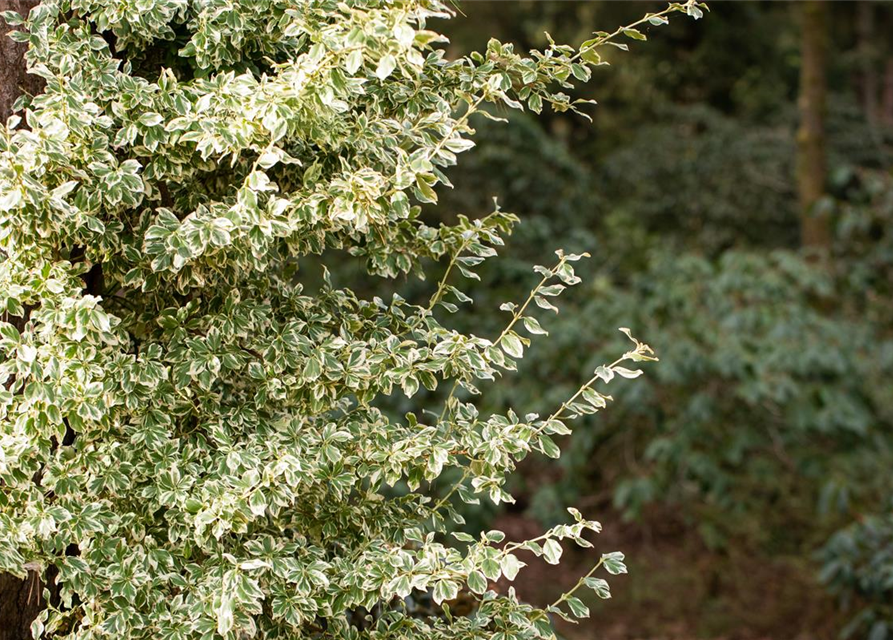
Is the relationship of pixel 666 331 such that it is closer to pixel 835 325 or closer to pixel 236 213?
pixel 835 325

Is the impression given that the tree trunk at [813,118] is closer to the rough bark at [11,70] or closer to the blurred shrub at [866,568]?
the blurred shrub at [866,568]

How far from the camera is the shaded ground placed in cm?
574

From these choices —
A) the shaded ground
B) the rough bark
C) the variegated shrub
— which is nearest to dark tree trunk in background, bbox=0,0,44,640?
the rough bark

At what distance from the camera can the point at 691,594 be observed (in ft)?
20.5

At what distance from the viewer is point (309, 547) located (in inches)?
78.0

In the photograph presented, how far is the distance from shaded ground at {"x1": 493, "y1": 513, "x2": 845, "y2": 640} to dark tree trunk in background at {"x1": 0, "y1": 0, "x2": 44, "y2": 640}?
3911 mm

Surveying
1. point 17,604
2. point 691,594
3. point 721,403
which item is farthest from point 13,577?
point 691,594

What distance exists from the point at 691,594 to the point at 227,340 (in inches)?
201

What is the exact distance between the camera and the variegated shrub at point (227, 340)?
1.75 meters

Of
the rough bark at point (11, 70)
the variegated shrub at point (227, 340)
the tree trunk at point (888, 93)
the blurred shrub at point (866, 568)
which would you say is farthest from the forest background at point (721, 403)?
the tree trunk at point (888, 93)

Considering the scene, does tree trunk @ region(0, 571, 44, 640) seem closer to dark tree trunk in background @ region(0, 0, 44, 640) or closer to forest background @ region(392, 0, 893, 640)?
dark tree trunk in background @ region(0, 0, 44, 640)

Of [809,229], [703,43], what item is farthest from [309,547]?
[703,43]

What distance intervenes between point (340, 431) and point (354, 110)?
0.69 m

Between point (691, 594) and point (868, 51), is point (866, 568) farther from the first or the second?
point (868, 51)
